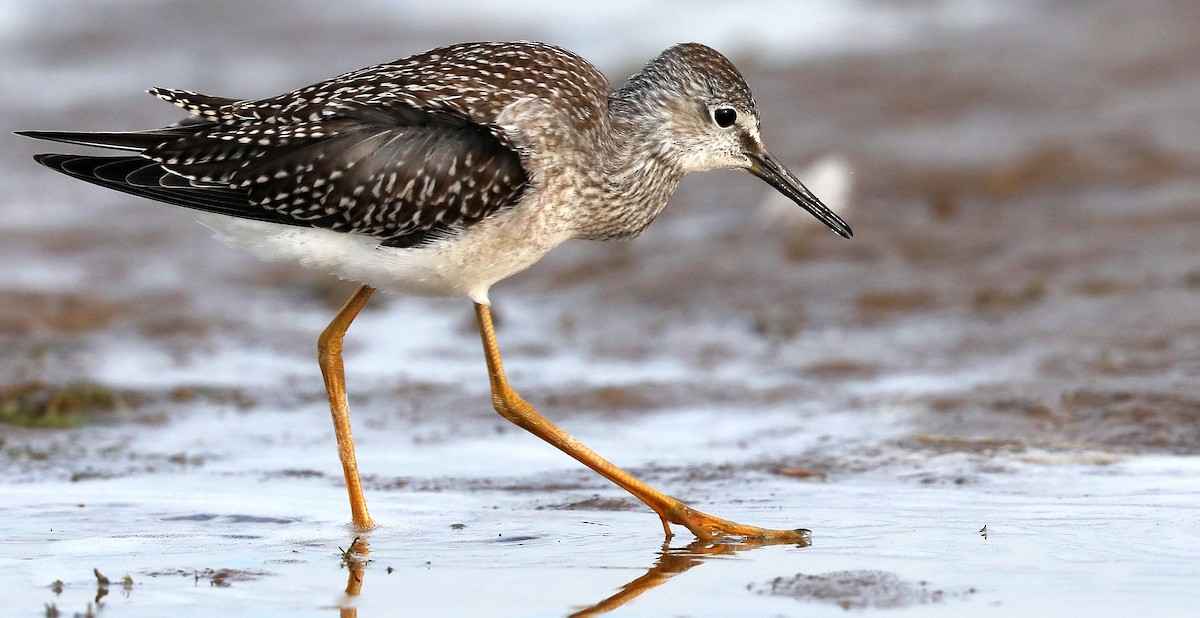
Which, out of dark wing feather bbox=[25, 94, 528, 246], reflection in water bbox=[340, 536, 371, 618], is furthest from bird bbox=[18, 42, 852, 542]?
reflection in water bbox=[340, 536, 371, 618]

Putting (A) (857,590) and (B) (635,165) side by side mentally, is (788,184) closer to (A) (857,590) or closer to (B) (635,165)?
(B) (635,165)

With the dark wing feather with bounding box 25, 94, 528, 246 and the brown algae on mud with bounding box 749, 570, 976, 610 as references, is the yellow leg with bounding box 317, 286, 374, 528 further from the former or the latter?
the brown algae on mud with bounding box 749, 570, 976, 610

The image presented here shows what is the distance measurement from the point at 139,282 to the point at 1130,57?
994 centimetres

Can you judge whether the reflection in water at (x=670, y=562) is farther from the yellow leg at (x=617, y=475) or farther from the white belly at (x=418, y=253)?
the white belly at (x=418, y=253)

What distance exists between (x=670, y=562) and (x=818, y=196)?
7.20 metres

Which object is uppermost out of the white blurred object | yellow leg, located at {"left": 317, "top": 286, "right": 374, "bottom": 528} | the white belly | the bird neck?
the white blurred object

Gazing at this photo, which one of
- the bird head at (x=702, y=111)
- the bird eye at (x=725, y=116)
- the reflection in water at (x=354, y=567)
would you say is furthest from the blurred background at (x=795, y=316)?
the bird eye at (x=725, y=116)

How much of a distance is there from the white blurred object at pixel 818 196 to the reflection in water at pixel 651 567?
6740 mm

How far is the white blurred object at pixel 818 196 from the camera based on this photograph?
42.4 ft

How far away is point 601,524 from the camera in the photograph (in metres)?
6.76

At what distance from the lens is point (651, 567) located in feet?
19.6

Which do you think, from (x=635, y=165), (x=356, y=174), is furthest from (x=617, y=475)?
(x=356, y=174)

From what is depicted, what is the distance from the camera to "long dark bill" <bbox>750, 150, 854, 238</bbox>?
25.2 ft

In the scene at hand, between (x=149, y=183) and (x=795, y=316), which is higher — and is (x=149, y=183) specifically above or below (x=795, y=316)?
below
